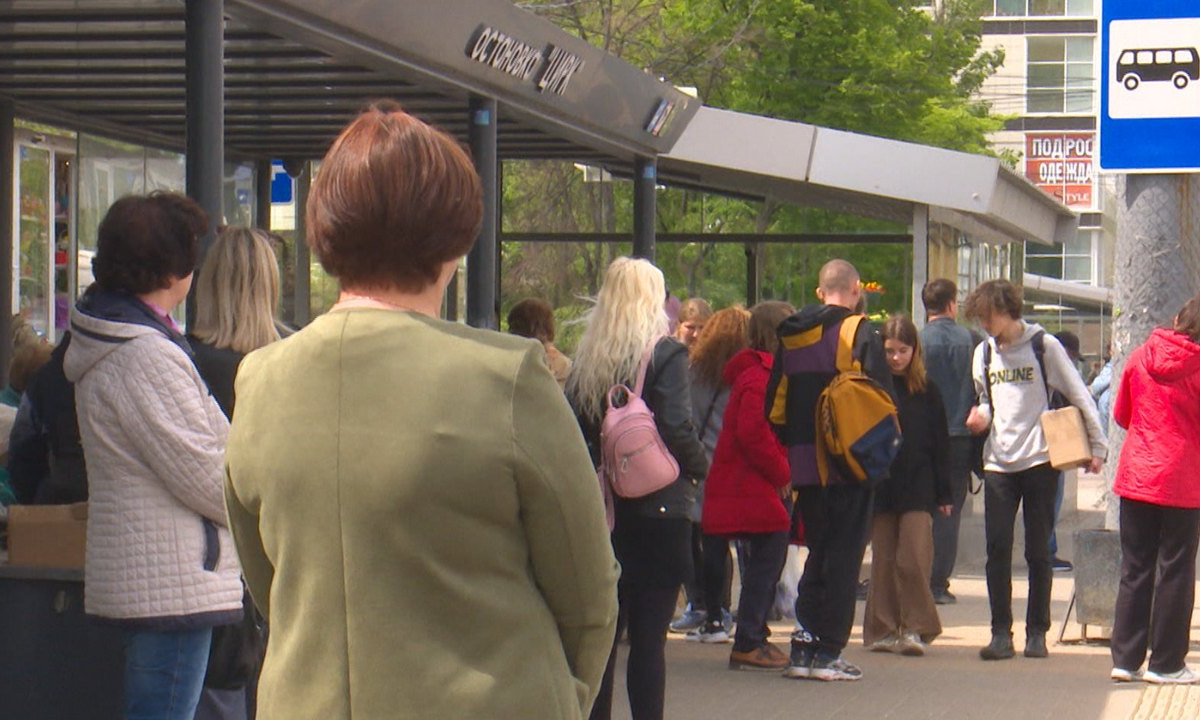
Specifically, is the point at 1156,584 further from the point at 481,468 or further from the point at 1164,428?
the point at 481,468

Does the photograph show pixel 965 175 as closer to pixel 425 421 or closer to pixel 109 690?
pixel 109 690

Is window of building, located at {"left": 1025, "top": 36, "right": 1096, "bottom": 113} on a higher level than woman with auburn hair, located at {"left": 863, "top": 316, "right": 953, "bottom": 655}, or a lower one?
higher

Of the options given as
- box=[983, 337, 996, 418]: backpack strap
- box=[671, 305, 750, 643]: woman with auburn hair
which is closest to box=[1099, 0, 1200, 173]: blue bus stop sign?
box=[983, 337, 996, 418]: backpack strap

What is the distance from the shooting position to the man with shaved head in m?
8.29

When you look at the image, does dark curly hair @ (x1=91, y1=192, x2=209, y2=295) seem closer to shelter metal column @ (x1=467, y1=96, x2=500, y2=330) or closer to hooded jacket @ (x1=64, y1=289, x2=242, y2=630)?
hooded jacket @ (x1=64, y1=289, x2=242, y2=630)

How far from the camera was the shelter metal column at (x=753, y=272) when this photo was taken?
17.1 metres

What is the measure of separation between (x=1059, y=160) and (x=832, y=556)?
245 ft

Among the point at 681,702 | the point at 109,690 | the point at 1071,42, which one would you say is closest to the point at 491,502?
the point at 109,690

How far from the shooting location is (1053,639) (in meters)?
10.0

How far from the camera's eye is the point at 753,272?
1722 cm

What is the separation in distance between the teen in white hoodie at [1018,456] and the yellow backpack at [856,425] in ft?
4.04

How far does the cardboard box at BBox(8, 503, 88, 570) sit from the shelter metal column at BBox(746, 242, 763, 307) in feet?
40.8

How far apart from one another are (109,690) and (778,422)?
426 centimetres

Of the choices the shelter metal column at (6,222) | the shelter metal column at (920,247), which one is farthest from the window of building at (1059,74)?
the shelter metal column at (6,222)
